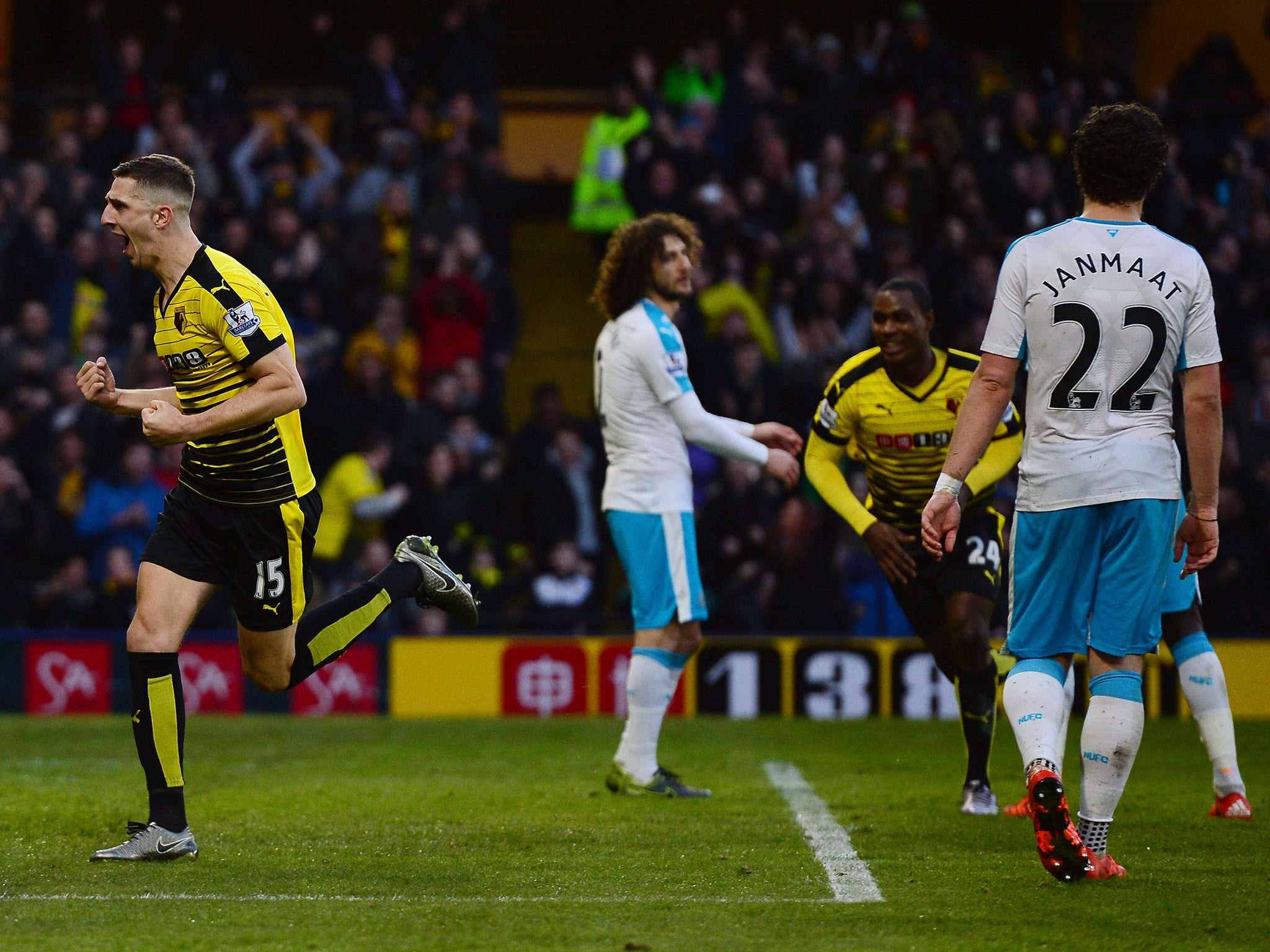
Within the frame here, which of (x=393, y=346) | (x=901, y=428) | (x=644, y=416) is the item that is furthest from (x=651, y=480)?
(x=393, y=346)

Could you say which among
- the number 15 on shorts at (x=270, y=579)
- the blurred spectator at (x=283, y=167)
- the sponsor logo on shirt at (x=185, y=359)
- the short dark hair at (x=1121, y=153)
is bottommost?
the number 15 on shorts at (x=270, y=579)

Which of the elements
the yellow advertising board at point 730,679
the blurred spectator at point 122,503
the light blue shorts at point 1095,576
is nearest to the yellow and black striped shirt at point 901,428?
the light blue shorts at point 1095,576

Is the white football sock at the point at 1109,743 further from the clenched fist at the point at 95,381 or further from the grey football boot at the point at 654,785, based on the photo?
the clenched fist at the point at 95,381

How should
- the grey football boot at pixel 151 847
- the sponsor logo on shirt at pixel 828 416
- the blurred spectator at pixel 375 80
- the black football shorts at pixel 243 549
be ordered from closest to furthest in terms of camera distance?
the grey football boot at pixel 151 847 → the black football shorts at pixel 243 549 → the sponsor logo on shirt at pixel 828 416 → the blurred spectator at pixel 375 80

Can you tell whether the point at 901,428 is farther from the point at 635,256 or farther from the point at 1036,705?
the point at 1036,705

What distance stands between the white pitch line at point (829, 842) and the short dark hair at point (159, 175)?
2.98 metres

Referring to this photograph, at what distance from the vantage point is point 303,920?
4605 millimetres

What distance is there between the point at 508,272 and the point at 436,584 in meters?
→ 10.2

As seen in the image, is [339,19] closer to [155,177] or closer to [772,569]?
Answer: [772,569]

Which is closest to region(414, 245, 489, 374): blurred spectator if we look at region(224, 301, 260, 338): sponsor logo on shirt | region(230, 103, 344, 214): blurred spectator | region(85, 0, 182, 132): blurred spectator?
region(230, 103, 344, 214): blurred spectator

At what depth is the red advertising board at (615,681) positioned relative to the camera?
12492mm

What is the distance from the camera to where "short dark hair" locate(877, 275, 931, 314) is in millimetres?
6965

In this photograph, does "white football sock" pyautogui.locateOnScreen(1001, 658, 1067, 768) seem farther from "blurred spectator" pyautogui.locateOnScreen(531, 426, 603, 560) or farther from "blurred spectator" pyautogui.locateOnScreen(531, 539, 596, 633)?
"blurred spectator" pyautogui.locateOnScreen(531, 426, 603, 560)

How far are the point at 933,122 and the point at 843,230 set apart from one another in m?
1.69
